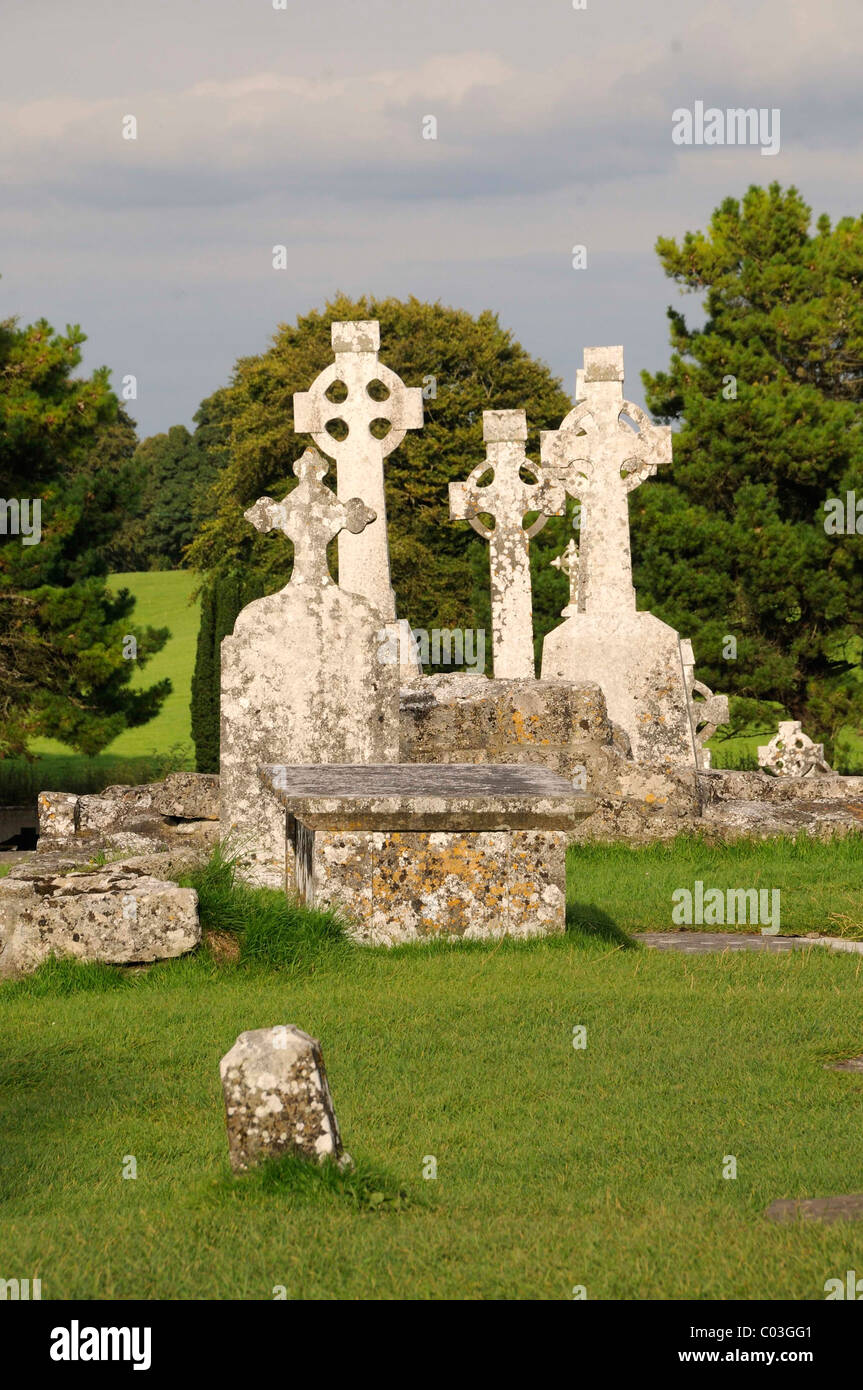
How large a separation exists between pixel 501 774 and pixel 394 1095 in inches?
144

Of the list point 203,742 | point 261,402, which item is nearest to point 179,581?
point 261,402

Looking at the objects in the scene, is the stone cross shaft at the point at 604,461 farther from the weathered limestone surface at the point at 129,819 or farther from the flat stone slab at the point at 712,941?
the flat stone slab at the point at 712,941

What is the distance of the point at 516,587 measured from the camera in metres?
17.8

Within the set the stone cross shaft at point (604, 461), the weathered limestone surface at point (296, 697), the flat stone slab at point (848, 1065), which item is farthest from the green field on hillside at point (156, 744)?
the flat stone slab at point (848, 1065)

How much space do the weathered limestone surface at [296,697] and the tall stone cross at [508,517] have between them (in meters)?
6.89

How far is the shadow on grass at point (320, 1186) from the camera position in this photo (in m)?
4.64

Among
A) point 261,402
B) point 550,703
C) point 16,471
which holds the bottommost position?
point 550,703

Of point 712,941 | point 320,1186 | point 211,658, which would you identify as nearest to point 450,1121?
point 320,1186

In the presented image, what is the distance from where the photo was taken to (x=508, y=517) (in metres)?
17.7

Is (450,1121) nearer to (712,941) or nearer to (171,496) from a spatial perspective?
(712,941)

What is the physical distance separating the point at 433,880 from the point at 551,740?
167 inches

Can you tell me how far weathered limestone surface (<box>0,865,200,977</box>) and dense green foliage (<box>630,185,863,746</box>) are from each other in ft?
60.5

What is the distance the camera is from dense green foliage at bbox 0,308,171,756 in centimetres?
2286
